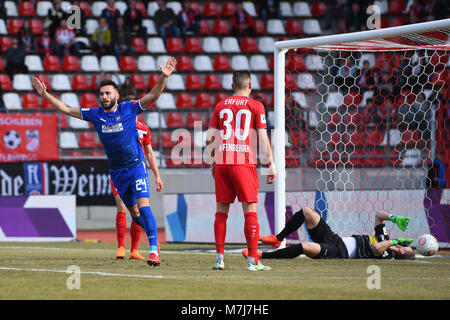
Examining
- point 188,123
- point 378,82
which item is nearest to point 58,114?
point 188,123

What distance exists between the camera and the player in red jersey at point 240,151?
8461mm

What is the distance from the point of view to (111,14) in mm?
22109

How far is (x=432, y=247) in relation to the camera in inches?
397

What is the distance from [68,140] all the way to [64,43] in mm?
3599

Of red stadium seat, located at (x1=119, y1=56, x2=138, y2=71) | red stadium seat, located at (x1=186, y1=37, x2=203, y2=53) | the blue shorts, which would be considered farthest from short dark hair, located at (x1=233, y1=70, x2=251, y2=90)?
red stadium seat, located at (x1=186, y1=37, x2=203, y2=53)

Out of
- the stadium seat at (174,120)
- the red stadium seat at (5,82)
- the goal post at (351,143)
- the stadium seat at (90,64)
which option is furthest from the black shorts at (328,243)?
the stadium seat at (90,64)

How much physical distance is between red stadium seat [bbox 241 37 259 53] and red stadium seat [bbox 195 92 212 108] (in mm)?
2471

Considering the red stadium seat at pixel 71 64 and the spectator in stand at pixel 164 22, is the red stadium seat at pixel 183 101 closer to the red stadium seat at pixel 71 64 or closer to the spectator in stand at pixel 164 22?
the spectator in stand at pixel 164 22

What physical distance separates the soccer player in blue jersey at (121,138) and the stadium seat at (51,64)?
12.5 m

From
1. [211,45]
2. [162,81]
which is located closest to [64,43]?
[211,45]

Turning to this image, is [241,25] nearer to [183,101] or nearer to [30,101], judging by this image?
[183,101]

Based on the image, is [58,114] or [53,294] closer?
[53,294]
